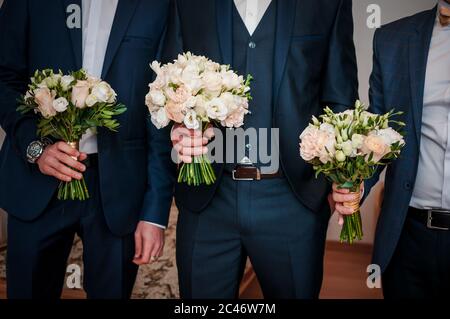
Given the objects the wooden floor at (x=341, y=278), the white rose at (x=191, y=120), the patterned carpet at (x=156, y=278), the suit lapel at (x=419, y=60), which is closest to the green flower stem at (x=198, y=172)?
the white rose at (x=191, y=120)

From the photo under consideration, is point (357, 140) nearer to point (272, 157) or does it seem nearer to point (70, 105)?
point (272, 157)

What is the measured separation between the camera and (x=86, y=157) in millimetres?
1938

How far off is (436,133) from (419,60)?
296mm

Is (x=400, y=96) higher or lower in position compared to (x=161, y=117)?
higher

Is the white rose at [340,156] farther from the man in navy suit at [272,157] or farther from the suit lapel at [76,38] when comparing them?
the suit lapel at [76,38]

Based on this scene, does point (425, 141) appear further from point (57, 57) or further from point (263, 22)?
Answer: point (57, 57)

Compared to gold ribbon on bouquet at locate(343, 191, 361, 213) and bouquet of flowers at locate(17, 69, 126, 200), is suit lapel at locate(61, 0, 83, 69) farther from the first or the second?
gold ribbon on bouquet at locate(343, 191, 361, 213)

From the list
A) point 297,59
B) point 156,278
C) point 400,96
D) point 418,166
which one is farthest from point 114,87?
point 156,278

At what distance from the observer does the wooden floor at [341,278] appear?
3.92m

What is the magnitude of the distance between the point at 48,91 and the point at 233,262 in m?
0.93

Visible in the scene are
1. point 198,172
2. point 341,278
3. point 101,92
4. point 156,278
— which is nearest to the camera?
point 101,92

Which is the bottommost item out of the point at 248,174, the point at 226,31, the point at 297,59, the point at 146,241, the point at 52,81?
the point at 146,241

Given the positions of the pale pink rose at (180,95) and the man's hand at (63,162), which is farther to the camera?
the man's hand at (63,162)

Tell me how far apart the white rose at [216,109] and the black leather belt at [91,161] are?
58cm
